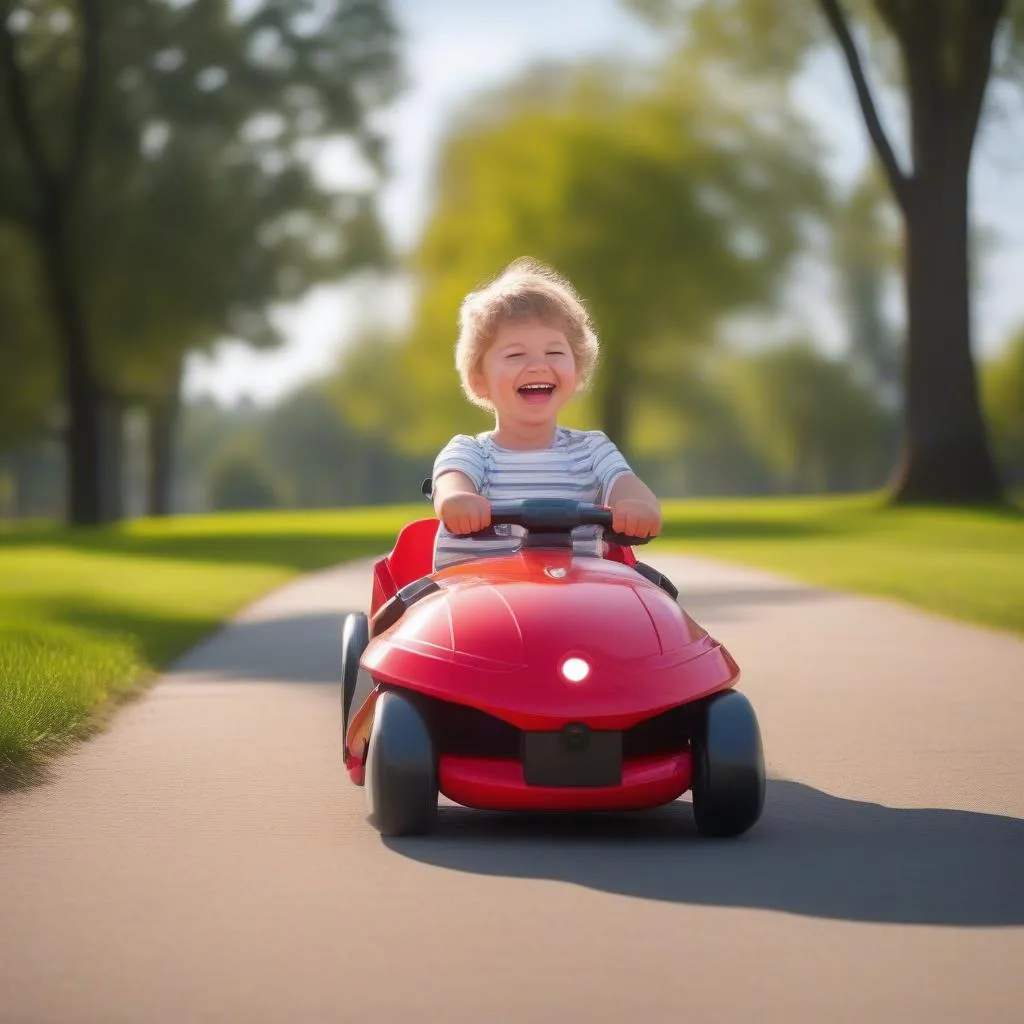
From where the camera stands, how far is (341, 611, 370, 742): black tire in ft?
22.5

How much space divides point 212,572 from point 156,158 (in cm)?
1731

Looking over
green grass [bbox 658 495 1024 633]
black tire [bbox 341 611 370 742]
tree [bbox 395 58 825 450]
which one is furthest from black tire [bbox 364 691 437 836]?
tree [bbox 395 58 825 450]

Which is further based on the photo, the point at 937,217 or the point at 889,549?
the point at 937,217

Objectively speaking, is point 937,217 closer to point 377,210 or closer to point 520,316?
point 377,210

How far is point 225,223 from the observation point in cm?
3762

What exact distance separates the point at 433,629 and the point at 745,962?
74.1 inches

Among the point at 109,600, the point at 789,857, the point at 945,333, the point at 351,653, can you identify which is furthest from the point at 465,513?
the point at 945,333

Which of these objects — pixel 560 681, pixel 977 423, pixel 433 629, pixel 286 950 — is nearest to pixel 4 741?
pixel 433 629

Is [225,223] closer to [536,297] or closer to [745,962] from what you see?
[536,297]

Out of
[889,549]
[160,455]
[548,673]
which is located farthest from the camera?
[160,455]

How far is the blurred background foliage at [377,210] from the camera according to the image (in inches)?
1449

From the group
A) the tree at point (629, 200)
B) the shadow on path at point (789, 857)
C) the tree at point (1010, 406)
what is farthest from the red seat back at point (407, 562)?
the tree at point (1010, 406)

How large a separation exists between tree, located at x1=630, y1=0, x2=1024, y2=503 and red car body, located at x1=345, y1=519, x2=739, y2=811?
27.4 metres

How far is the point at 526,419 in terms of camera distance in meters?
6.85
